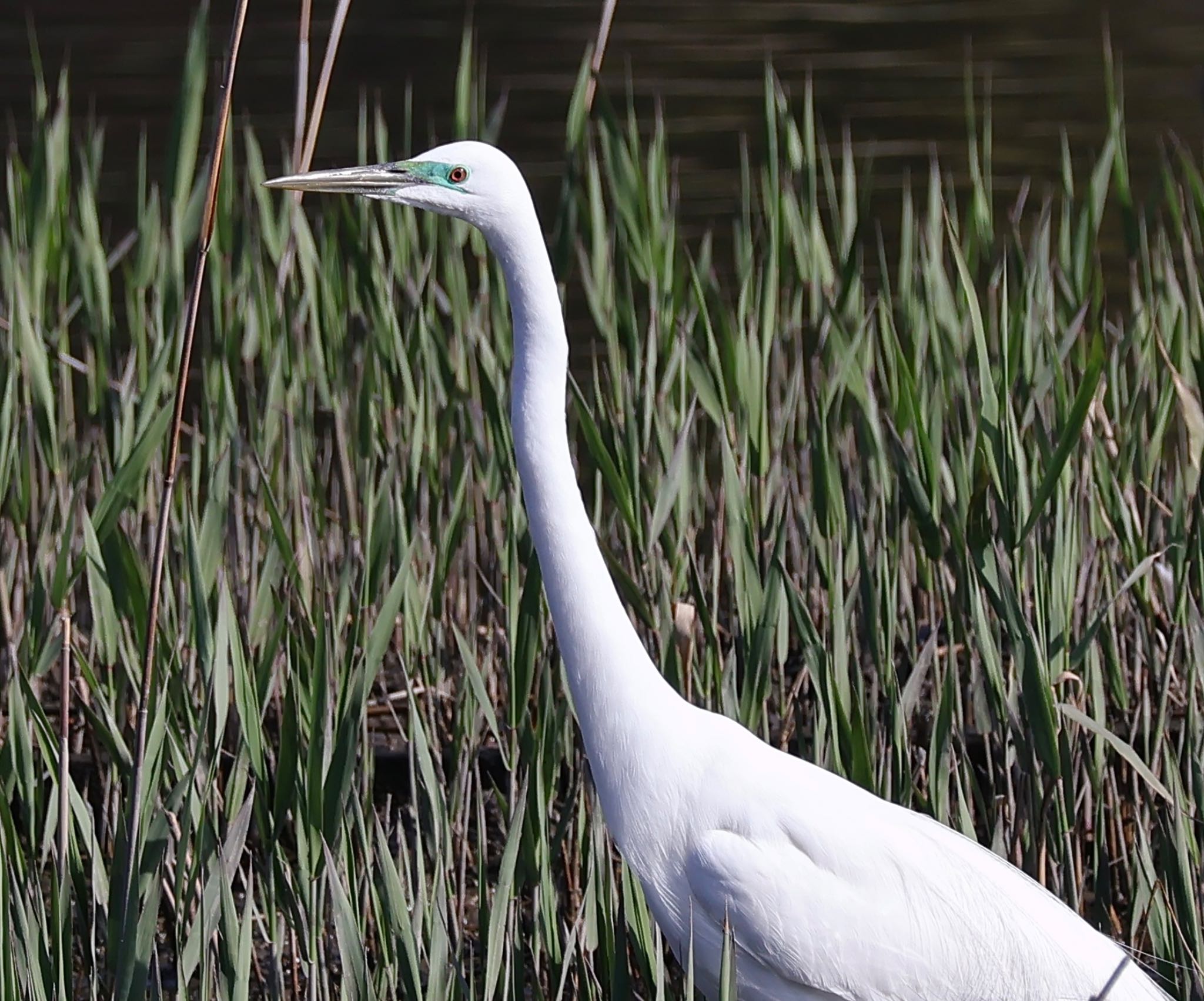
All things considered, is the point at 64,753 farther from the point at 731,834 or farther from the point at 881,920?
the point at 881,920

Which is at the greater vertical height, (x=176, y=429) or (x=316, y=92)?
(x=316, y=92)

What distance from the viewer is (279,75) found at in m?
7.79

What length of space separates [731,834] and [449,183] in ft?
2.42

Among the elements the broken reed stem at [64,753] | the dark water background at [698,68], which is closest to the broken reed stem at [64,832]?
the broken reed stem at [64,753]

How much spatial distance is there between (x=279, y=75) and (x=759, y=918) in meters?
6.63

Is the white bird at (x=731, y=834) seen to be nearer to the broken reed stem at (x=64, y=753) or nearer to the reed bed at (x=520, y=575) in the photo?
the reed bed at (x=520, y=575)

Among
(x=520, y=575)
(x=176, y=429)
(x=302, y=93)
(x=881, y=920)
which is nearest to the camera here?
(x=176, y=429)

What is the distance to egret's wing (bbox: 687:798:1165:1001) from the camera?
1798mm

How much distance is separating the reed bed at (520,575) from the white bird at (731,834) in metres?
0.09

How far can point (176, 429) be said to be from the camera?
1.45m

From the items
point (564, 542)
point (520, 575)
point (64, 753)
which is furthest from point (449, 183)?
point (520, 575)

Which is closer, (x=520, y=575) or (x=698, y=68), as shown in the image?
(x=520, y=575)

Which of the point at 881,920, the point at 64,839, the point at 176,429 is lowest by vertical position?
the point at 881,920

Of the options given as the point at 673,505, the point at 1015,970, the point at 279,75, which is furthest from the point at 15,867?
the point at 279,75
